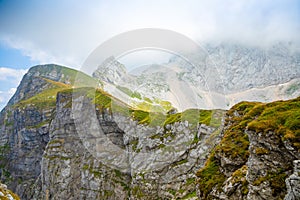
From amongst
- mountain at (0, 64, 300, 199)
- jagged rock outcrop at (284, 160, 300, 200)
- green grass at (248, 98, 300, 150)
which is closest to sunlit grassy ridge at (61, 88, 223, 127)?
mountain at (0, 64, 300, 199)

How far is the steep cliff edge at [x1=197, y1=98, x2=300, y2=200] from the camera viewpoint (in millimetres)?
21875

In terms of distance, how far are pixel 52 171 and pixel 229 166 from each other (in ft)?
379

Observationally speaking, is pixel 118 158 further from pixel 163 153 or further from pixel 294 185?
pixel 294 185

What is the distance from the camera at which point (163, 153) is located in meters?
84.6

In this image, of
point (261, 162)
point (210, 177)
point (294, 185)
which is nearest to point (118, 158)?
point (210, 177)

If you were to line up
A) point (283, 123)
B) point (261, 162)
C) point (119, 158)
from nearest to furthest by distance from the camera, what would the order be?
point (261, 162)
point (283, 123)
point (119, 158)

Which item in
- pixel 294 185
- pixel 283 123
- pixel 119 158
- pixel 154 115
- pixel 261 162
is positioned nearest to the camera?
pixel 294 185

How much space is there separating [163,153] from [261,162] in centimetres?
6180

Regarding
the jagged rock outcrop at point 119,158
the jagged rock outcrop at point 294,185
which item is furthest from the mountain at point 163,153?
the jagged rock outcrop at point 119,158

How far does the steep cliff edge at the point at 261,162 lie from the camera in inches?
861

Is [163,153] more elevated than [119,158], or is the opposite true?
[163,153]

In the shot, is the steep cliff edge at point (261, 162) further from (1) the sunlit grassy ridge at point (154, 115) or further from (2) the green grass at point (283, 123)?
(1) the sunlit grassy ridge at point (154, 115)

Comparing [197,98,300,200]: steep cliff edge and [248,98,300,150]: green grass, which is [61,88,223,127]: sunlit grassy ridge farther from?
[248,98,300,150]: green grass

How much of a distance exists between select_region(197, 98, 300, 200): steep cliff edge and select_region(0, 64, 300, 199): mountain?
3.2 inches
